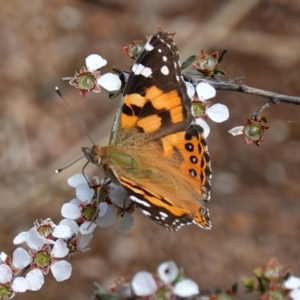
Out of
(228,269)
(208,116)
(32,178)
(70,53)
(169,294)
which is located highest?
(208,116)

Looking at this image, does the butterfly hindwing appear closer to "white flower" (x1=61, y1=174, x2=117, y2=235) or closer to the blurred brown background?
"white flower" (x1=61, y1=174, x2=117, y2=235)

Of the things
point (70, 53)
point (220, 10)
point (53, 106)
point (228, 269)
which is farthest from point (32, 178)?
point (220, 10)

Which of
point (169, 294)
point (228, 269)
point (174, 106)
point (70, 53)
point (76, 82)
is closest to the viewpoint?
point (169, 294)

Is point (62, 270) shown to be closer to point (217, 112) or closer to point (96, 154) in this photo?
point (96, 154)

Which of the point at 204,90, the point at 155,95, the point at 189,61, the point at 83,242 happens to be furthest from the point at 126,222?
the point at 189,61

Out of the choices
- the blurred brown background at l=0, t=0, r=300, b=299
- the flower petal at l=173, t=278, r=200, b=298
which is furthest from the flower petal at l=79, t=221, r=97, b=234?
the blurred brown background at l=0, t=0, r=300, b=299

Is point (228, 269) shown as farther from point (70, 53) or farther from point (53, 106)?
point (70, 53)

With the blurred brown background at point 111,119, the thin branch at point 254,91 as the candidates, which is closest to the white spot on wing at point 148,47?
the thin branch at point 254,91
